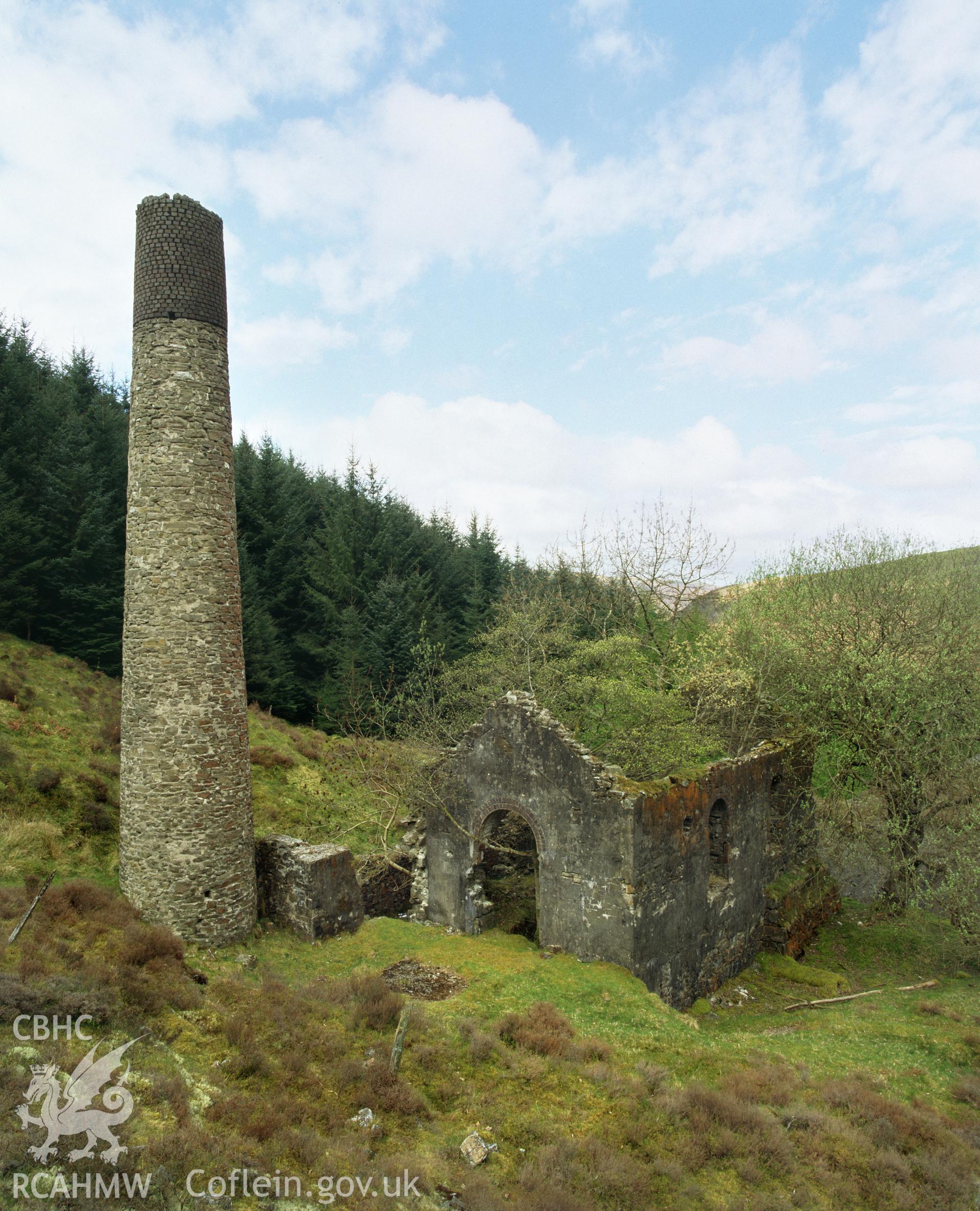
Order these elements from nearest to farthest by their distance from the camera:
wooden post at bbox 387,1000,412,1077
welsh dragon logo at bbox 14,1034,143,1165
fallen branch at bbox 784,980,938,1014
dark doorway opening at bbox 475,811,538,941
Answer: welsh dragon logo at bbox 14,1034,143,1165
wooden post at bbox 387,1000,412,1077
fallen branch at bbox 784,980,938,1014
dark doorway opening at bbox 475,811,538,941

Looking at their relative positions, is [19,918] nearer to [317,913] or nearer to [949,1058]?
[317,913]

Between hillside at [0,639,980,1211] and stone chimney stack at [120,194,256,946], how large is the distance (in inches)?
38.6

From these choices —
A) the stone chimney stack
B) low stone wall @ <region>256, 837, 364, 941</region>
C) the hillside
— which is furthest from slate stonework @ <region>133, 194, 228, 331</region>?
low stone wall @ <region>256, 837, 364, 941</region>

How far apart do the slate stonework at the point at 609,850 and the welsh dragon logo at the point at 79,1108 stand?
783 cm

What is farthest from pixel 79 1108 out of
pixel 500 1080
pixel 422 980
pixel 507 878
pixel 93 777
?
pixel 507 878

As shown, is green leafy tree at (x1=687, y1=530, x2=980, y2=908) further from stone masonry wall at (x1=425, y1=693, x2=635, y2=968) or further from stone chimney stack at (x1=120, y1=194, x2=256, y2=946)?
stone chimney stack at (x1=120, y1=194, x2=256, y2=946)

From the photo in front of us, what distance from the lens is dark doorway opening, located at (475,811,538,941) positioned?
47.2 ft

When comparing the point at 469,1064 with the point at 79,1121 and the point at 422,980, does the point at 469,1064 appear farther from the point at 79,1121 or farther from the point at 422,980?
the point at 79,1121

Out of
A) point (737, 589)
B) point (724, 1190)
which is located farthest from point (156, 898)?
point (737, 589)

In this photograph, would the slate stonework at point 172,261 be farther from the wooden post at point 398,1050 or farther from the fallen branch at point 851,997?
the fallen branch at point 851,997

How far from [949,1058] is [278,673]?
24.6 m

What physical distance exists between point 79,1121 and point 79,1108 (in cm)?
21

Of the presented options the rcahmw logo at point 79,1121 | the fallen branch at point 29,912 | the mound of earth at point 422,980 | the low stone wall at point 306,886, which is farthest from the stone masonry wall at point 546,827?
the rcahmw logo at point 79,1121

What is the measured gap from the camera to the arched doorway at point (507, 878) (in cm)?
1421
